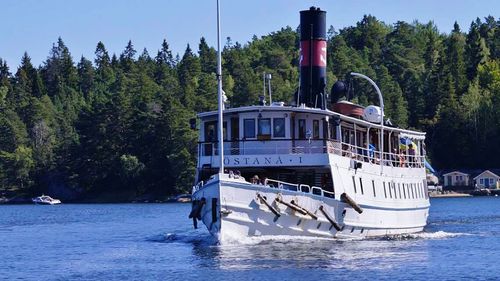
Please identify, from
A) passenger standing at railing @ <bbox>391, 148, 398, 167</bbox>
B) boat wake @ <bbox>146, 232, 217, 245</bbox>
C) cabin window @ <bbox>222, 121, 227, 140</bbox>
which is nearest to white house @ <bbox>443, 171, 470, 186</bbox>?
passenger standing at railing @ <bbox>391, 148, 398, 167</bbox>

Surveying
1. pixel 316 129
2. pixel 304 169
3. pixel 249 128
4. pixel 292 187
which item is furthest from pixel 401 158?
pixel 249 128

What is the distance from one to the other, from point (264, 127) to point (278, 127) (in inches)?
22.6

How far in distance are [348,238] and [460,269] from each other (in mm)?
8570

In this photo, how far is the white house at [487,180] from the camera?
15150 centimetres

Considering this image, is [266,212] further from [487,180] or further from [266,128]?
[487,180]

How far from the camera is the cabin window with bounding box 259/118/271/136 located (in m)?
48.5

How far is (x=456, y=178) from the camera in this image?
504ft

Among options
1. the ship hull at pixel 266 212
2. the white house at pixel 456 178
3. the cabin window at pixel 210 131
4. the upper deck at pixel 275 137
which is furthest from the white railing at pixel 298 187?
the white house at pixel 456 178

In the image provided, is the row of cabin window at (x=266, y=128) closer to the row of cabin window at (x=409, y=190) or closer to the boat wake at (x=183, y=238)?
the row of cabin window at (x=409, y=190)

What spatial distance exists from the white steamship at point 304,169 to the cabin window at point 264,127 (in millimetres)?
41

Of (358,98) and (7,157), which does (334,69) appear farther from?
(7,157)

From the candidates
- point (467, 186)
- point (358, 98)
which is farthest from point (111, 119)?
point (467, 186)

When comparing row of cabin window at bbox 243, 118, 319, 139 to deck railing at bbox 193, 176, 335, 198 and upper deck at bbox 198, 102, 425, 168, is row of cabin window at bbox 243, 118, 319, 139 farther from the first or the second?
deck railing at bbox 193, 176, 335, 198

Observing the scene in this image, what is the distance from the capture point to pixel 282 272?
38.9 m
